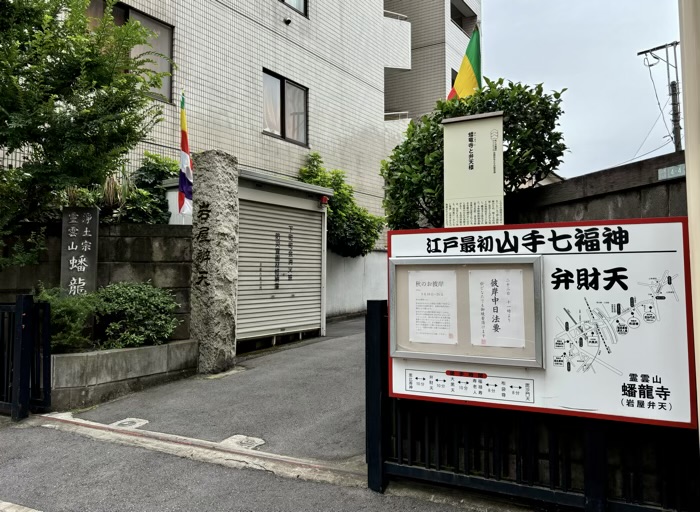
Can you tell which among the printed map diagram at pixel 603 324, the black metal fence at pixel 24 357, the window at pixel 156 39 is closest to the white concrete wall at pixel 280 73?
the window at pixel 156 39

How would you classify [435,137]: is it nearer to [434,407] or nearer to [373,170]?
[434,407]

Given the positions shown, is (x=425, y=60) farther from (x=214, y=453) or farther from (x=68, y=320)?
(x=214, y=453)

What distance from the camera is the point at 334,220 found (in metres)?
13.1

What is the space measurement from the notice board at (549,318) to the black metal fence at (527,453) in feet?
0.53

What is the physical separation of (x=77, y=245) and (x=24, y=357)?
1888 mm

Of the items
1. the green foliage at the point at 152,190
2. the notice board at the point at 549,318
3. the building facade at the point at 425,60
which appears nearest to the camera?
the notice board at the point at 549,318

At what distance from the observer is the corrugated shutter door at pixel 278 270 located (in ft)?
29.7

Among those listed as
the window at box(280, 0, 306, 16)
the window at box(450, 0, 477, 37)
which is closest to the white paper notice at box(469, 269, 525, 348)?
the window at box(280, 0, 306, 16)

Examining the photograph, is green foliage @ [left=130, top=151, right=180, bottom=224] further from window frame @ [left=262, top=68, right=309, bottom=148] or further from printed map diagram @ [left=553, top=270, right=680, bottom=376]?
printed map diagram @ [left=553, top=270, right=680, bottom=376]

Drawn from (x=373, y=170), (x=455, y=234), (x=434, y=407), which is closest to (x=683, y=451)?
(x=434, y=407)

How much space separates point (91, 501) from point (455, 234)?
338cm

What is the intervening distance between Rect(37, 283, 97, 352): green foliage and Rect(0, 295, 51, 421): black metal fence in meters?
0.27

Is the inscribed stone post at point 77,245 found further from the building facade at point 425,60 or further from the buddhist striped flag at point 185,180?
the building facade at point 425,60

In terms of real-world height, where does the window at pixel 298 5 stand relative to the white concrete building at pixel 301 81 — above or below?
above
